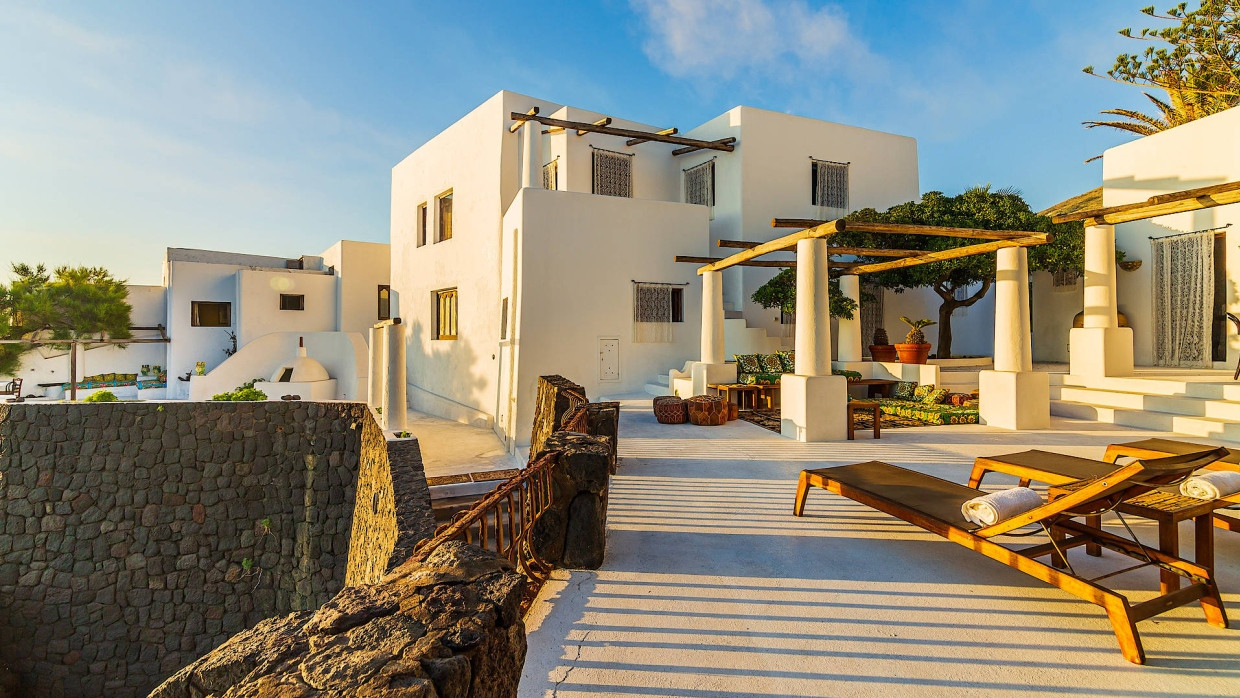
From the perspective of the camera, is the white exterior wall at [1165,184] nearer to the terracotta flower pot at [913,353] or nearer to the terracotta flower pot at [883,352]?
the terracotta flower pot at [913,353]

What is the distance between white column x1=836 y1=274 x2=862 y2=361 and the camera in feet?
39.3

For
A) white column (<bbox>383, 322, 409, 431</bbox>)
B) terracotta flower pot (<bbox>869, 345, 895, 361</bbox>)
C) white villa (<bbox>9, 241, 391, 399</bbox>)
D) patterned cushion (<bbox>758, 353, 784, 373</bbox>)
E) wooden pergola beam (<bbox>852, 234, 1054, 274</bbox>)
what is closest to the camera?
wooden pergola beam (<bbox>852, 234, 1054, 274</bbox>)

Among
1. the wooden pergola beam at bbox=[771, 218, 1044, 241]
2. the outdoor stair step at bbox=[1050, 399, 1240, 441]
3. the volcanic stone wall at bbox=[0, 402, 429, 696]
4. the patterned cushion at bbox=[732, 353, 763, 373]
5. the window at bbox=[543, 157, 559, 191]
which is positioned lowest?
the volcanic stone wall at bbox=[0, 402, 429, 696]

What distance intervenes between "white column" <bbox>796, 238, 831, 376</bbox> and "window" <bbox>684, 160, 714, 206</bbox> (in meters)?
8.18

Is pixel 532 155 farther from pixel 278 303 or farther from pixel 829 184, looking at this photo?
pixel 278 303

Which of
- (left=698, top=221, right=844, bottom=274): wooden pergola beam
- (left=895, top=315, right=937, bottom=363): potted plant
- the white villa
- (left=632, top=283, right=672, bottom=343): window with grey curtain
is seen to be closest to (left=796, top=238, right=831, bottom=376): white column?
(left=698, top=221, right=844, bottom=274): wooden pergola beam

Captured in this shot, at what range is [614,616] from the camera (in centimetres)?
265

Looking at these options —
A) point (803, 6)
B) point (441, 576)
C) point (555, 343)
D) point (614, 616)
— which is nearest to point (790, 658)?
point (614, 616)

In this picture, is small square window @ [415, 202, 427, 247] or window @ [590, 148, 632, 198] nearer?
window @ [590, 148, 632, 198]

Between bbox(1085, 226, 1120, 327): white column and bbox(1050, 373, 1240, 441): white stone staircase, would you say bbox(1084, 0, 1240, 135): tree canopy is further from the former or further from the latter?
bbox(1050, 373, 1240, 441): white stone staircase

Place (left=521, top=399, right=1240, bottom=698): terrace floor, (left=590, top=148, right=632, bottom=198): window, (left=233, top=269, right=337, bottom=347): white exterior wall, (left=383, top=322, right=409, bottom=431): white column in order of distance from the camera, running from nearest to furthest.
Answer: (left=521, top=399, right=1240, bottom=698): terrace floor
(left=383, top=322, right=409, bottom=431): white column
(left=590, top=148, right=632, bottom=198): window
(left=233, top=269, right=337, bottom=347): white exterior wall

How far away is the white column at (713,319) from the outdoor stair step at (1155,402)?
19.5ft

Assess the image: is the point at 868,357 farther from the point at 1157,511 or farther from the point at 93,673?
the point at 93,673

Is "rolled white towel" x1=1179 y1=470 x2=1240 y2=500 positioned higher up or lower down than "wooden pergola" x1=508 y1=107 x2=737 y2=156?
lower down
